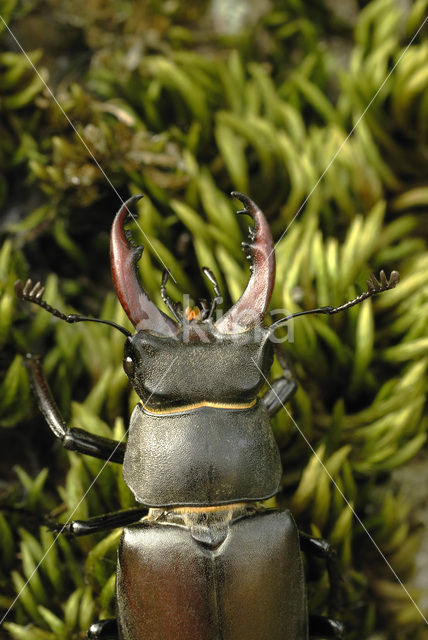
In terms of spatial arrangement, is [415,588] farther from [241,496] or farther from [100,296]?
[100,296]

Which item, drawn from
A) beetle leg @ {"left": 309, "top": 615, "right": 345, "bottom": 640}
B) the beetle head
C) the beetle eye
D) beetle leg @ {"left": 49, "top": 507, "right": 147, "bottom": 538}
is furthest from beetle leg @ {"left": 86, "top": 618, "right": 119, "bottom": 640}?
the beetle head

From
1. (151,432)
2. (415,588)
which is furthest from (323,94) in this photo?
(415,588)

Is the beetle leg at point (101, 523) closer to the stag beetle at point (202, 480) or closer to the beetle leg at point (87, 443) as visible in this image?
the stag beetle at point (202, 480)

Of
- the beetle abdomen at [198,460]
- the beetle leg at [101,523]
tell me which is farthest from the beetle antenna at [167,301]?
the beetle leg at [101,523]

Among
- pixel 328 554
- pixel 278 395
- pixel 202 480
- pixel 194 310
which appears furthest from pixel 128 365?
pixel 328 554

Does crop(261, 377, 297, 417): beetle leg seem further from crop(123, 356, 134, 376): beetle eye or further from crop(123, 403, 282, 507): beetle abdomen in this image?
crop(123, 356, 134, 376): beetle eye

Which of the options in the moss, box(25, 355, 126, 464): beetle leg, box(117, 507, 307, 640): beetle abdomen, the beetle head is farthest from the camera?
the moss
